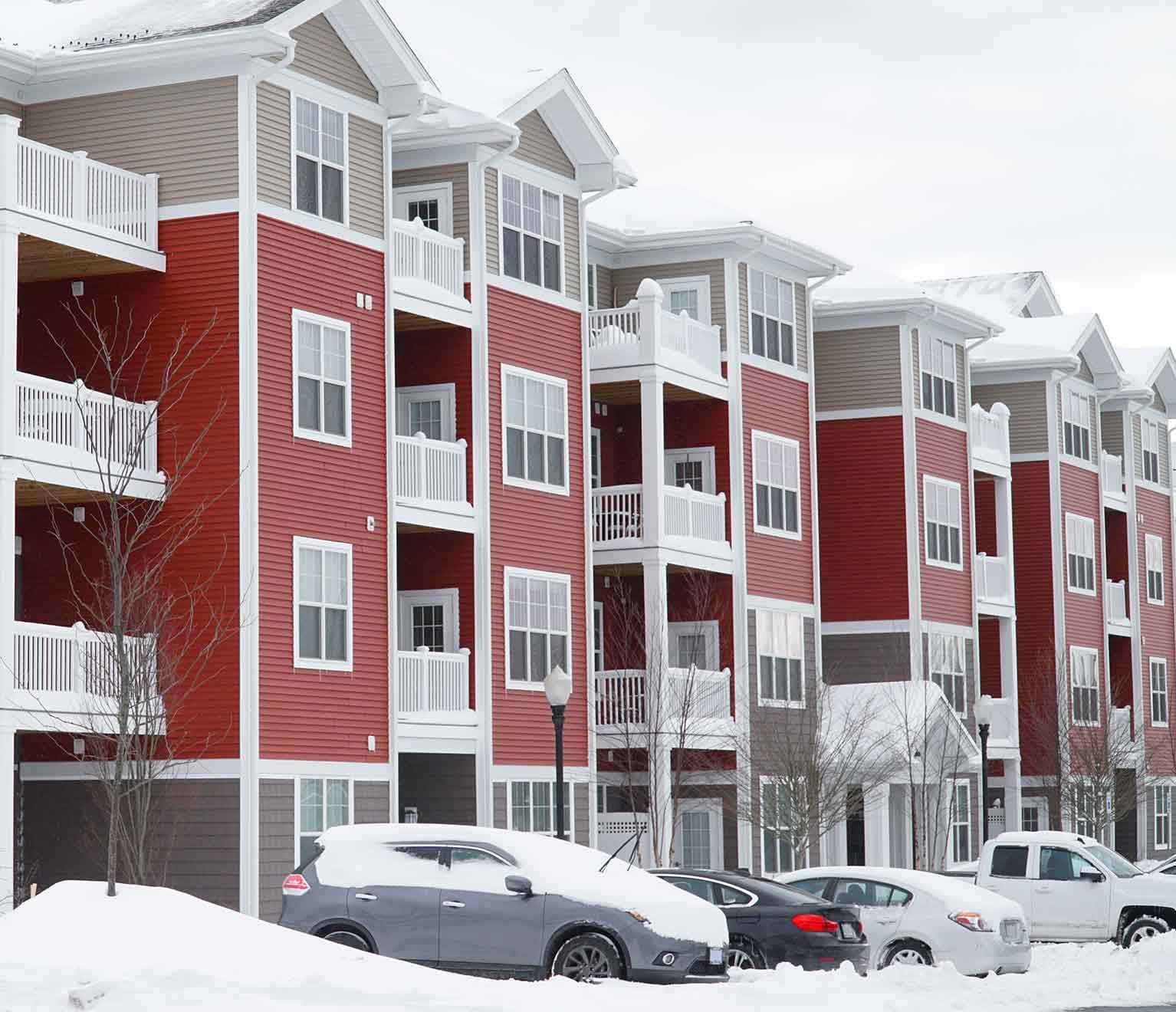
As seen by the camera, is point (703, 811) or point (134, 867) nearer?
point (134, 867)

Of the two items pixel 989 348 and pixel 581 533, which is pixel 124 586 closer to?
pixel 581 533

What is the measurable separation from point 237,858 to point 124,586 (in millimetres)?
4240

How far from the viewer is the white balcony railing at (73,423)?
3017cm

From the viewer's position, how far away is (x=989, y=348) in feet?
198

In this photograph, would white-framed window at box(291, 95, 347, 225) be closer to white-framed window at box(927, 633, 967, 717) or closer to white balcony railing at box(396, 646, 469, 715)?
white balcony railing at box(396, 646, 469, 715)

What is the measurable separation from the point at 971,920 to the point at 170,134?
53.9ft

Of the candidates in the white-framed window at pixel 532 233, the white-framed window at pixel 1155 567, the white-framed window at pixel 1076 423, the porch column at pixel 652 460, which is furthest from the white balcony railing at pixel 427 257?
the white-framed window at pixel 1155 567

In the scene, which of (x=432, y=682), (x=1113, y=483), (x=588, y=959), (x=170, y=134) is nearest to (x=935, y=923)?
(x=588, y=959)

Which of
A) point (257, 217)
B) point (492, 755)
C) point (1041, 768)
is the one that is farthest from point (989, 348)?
point (257, 217)

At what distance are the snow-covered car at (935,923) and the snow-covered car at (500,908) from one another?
462 centimetres

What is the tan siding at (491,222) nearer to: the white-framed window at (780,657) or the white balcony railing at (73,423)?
the white balcony railing at (73,423)

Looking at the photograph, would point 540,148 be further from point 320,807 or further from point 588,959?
point 588,959

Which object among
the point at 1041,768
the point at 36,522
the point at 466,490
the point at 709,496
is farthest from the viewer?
the point at 1041,768

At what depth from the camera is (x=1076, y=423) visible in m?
62.2
